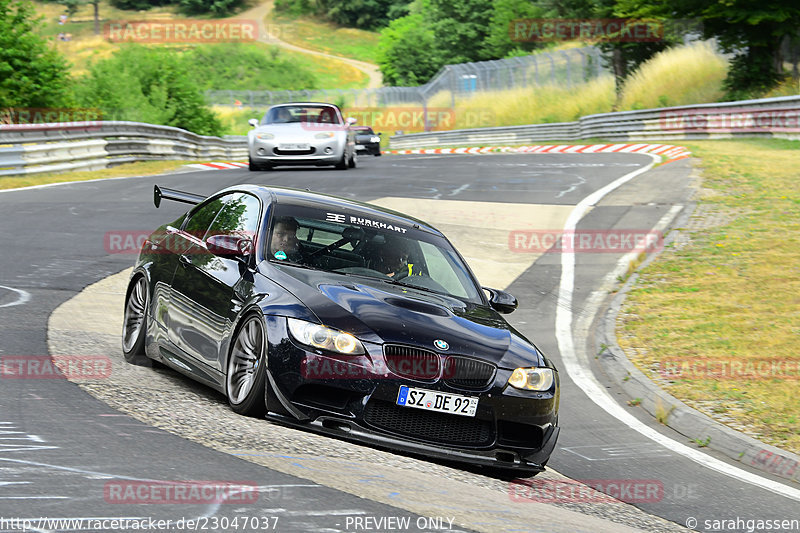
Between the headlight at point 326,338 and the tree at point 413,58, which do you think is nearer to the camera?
the headlight at point 326,338

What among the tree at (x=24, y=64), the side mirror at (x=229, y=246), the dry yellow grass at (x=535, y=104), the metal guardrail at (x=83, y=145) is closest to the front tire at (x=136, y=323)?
the side mirror at (x=229, y=246)

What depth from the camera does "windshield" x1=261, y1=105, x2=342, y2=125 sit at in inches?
971

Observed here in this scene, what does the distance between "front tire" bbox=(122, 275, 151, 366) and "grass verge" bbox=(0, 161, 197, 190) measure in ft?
42.0

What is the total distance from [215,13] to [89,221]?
130 metres

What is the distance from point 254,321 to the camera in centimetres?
632

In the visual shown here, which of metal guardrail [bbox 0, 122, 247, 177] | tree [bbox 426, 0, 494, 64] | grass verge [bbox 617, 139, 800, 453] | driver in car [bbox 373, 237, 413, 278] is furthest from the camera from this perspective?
tree [bbox 426, 0, 494, 64]

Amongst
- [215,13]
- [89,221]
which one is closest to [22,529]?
[89,221]

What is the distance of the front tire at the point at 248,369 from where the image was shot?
19.9 feet

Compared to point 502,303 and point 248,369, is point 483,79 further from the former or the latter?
point 248,369

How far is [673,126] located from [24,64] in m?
20.7

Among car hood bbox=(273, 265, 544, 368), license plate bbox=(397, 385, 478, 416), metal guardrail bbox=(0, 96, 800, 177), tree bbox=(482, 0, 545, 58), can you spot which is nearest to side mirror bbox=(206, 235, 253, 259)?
car hood bbox=(273, 265, 544, 368)

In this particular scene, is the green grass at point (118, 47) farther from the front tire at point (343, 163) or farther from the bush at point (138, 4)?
the front tire at point (343, 163)

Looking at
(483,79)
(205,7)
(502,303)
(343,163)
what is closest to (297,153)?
(343,163)

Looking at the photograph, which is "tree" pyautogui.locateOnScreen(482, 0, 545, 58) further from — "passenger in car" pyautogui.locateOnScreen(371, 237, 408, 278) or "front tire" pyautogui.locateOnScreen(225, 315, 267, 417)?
"front tire" pyautogui.locateOnScreen(225, 315, 267, 417)
